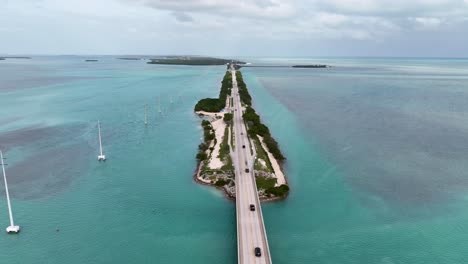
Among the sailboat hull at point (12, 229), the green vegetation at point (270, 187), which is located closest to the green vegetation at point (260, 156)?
the green vegetation at point (270, 187)

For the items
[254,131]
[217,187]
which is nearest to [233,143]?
[254,131]

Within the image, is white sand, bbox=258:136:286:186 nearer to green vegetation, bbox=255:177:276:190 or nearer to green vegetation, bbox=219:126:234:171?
green vegetation, bbox=255:177:276:190

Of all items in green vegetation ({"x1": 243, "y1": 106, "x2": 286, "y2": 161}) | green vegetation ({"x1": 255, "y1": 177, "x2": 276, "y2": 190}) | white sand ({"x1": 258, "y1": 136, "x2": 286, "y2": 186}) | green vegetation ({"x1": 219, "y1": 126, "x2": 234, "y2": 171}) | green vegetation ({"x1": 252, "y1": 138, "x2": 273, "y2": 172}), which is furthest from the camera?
green vegetation ({"x1": 243, "y1": 106, "x2": 286, "y2": 161})

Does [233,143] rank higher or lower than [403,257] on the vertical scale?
higher

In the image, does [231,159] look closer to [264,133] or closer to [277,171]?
[277,171]

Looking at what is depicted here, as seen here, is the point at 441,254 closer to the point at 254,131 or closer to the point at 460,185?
the point at 460,185

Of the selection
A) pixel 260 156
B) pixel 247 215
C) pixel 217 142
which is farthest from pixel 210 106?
pixel 247 215

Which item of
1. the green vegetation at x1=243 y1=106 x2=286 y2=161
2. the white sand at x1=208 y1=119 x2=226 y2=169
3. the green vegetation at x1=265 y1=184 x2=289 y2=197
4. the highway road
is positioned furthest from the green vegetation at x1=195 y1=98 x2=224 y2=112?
the green vegetation at x1=265 y1=184 x2=289 y2=197
